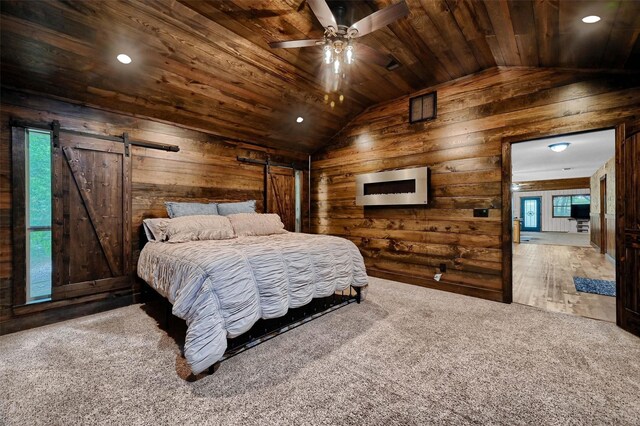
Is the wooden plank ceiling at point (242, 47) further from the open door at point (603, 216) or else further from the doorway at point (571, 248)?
the open door at point (603, 216)

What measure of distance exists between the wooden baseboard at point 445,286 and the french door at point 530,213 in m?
14.9

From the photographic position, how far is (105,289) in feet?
10.4

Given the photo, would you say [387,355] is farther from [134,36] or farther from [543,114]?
[134,36]

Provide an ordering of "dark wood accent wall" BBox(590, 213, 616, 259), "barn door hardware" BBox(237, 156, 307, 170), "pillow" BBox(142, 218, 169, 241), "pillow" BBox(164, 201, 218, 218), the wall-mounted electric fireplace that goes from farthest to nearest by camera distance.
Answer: "dark wood accent wall" BBox(590, 213, 616, 259) < "barn door hardware" BBox(237, 156, 307, 170) < the wall-mounted electric fireplace < "pillow" BBox(164, 201, 218, 218) < "pillow" BBox(142, 218, 169, 241)

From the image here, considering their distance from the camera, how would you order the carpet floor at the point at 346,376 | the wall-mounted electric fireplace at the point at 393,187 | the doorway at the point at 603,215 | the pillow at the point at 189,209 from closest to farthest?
the carpet floor at the point at 346,376 → the pillow at the point at 189,209 → the wall-mounted electric fireplace at the point at 393,187 → the doorway at the point at 603,215

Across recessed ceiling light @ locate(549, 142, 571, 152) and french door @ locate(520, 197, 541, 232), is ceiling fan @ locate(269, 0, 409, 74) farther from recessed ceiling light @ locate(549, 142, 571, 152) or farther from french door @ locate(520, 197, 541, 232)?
french door @ locate(520, 197, 541, 232)

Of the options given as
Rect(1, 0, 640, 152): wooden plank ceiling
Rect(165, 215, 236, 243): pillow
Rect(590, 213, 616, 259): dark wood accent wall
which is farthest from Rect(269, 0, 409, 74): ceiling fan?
A: Rect(590, 213, 616, 259): dark wood accent wall

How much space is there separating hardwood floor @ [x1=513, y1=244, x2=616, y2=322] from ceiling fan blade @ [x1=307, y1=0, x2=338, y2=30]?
12.1 ft

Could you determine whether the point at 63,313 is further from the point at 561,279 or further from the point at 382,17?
the point at 561,279

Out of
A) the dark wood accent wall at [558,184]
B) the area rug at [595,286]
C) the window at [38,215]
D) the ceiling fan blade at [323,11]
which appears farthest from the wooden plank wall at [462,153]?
the dark wood accent wall at [558,184]

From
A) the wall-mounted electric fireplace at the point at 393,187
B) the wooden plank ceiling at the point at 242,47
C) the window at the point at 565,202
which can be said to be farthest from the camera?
the window at the point at 565,202

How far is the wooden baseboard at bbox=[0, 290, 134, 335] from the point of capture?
102 inches

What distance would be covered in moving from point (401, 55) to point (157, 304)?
415 centimetres

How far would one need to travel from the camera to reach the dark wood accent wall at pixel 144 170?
2.60 meters
